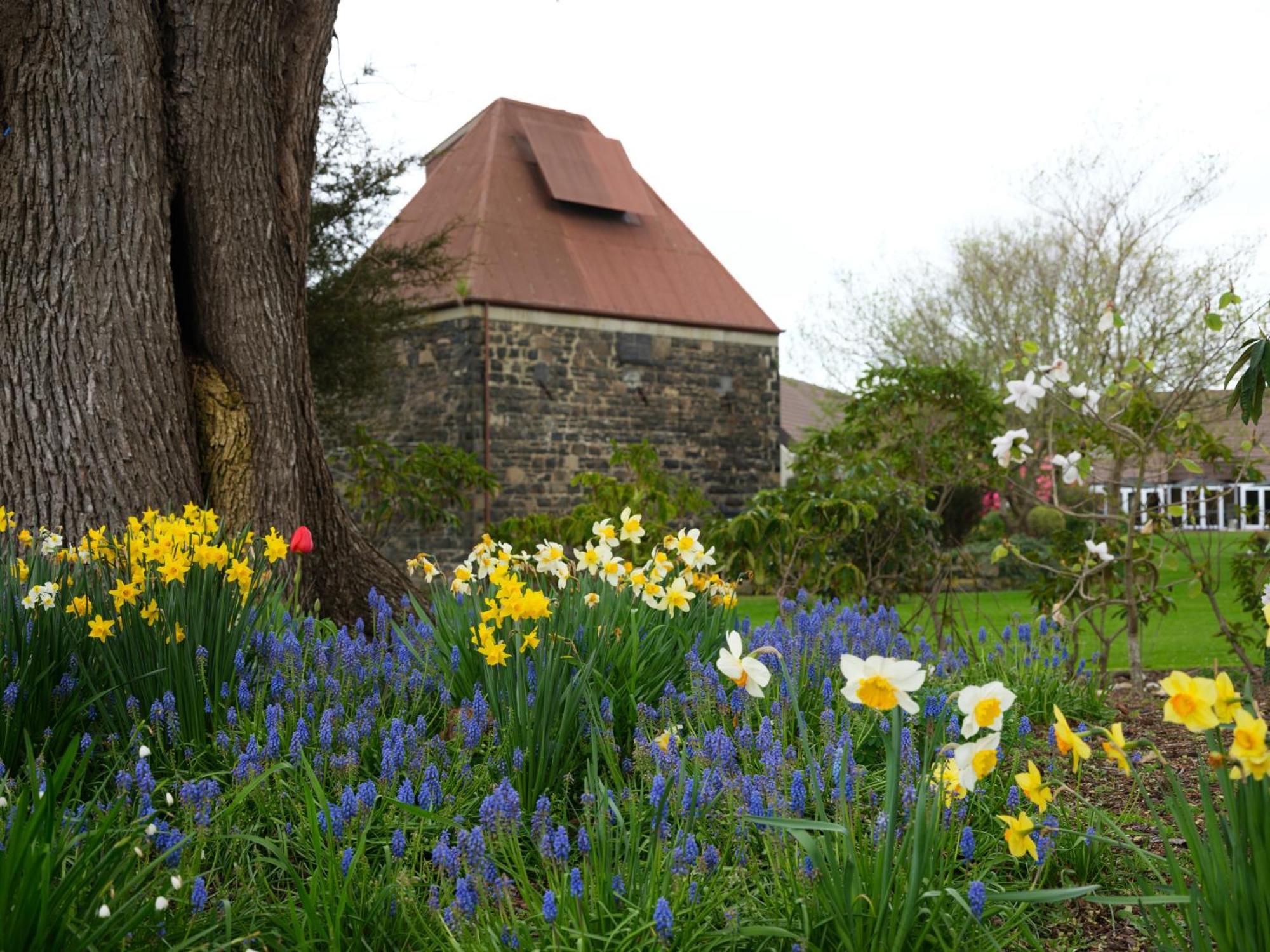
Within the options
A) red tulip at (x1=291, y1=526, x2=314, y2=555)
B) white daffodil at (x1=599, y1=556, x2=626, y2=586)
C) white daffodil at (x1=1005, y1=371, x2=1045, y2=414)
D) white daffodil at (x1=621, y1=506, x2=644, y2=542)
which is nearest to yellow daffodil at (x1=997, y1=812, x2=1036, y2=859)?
white daffodil at (x1=599, y1=556, x2=626, y2=586)

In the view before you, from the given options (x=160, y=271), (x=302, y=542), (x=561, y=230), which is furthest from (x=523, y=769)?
(x=561, y=230)

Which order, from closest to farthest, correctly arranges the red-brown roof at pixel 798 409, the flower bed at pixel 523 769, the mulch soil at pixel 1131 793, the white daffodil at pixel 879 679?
the white daffodil at pixel 879 679
the flower bed at pixel 523 769
the mulch soil at pixel 1131 793
the red-brown roof at pixel 798 409

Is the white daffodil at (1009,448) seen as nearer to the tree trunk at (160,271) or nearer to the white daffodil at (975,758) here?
the tree trunk at (160,271)

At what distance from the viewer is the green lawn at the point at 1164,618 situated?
8.09 m

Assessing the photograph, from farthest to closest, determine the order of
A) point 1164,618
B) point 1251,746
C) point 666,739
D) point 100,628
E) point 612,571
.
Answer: point 1164,618 → point 612,571 → point 100,628 → point 666,739 → point 1251,746

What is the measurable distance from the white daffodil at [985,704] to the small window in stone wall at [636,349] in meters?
17.6

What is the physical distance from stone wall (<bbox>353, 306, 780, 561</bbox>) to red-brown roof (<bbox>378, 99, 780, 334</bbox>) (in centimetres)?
38

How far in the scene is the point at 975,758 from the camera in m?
2.19

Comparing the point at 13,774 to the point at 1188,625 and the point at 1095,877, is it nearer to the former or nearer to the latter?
the point at 1095,877

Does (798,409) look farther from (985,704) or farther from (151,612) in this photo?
(985,704)

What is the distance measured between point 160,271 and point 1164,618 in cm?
1167

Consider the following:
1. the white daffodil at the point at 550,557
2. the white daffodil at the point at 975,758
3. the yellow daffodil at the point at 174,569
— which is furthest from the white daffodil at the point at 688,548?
the white daffodil at the point at 975,758

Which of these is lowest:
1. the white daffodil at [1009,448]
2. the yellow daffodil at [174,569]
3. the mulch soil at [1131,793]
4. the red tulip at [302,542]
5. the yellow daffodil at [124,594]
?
the mulch soil at [1131,793]

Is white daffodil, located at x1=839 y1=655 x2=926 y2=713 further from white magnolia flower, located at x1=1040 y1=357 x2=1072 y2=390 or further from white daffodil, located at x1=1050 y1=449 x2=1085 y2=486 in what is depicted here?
white daffodil, located at x1=1050 y1=449 x2=1085 y2=486
